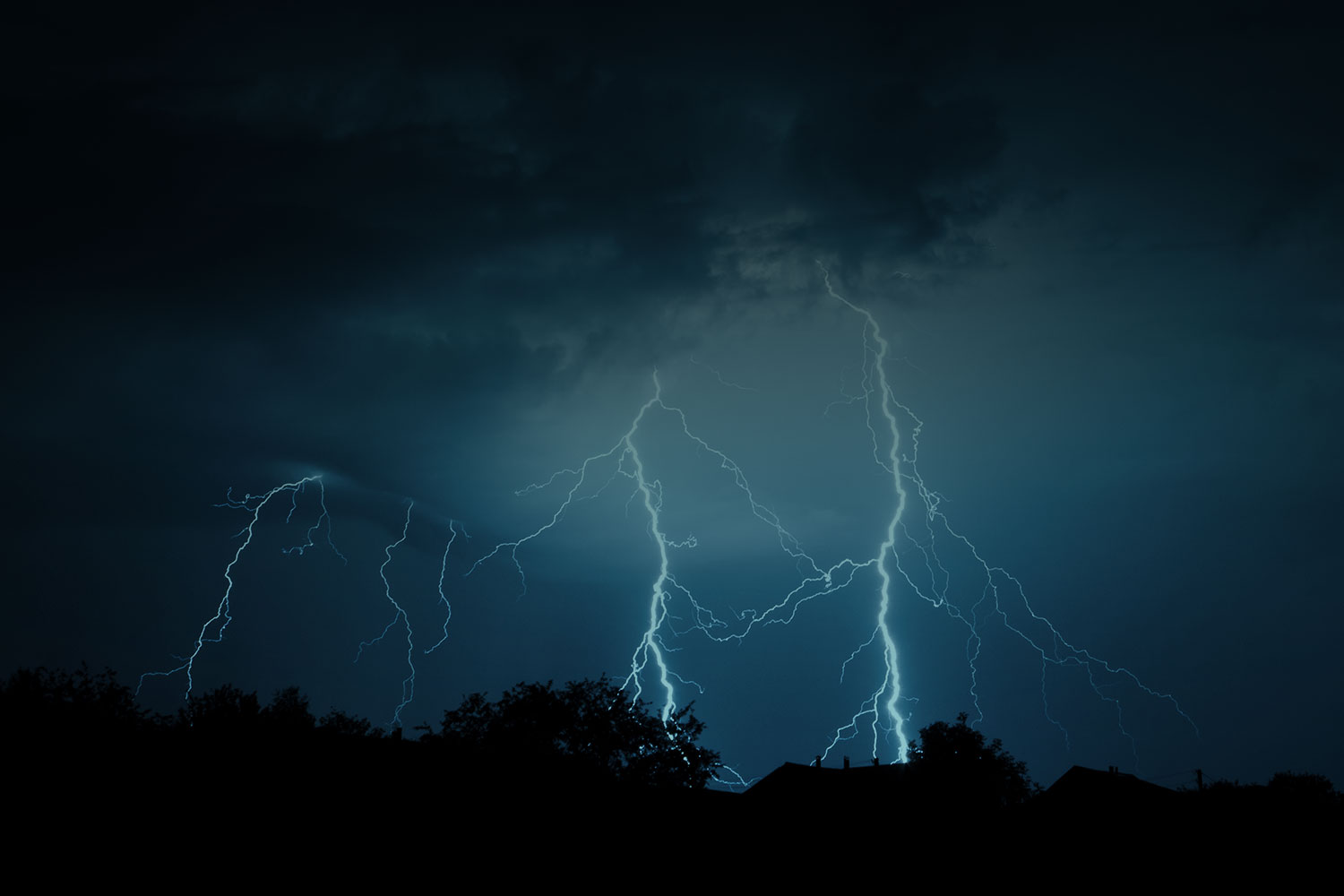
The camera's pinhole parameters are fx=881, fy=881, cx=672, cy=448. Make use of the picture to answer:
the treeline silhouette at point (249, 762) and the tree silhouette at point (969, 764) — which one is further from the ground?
the tree silhouette at point (969, 764)

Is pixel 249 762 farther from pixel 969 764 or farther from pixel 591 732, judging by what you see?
pixel 969 764

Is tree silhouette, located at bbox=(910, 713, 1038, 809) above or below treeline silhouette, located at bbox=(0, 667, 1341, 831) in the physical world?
above

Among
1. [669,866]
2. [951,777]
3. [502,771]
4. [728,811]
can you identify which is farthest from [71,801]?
[951,777]

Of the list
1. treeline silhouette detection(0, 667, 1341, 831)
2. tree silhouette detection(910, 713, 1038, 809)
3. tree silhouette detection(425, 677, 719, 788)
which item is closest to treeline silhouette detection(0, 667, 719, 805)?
treeline silhouette detection(0, 667, 1341, 831)

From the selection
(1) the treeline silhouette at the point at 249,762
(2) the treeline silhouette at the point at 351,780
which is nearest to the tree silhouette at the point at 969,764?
(2) the treeline silhouette at the point at 351,780

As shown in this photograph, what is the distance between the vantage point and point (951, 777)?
93.2 ft

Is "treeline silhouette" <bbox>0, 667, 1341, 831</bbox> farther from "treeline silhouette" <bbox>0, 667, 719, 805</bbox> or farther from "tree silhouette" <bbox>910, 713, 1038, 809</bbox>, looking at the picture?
"tree silhouette" <bbox>910, 713, 1038, 809</bbox>

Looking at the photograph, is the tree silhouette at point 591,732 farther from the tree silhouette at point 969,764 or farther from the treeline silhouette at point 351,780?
the tree silhouette at point 969,764

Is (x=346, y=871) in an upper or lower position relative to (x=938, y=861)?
lower

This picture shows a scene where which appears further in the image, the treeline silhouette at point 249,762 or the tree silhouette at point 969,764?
the tree silhouette at point 969,764

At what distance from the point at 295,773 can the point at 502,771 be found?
288 cm

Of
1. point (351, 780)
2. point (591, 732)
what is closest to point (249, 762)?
point (351, 780)

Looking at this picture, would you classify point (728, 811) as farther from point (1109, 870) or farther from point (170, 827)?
point (170, 827)

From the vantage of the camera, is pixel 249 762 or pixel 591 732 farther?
pixel 591 732
